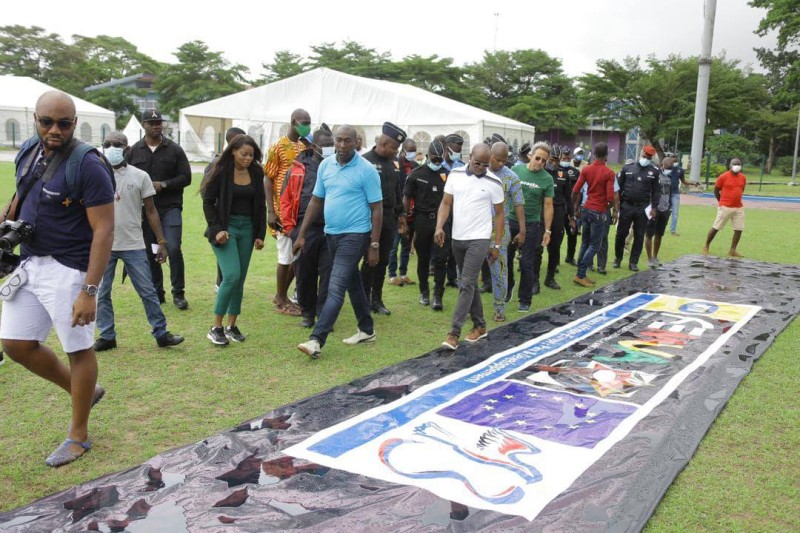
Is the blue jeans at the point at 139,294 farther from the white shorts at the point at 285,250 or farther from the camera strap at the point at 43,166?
the camera strap at the point at 43,166

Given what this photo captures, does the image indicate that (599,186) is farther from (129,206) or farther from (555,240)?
(129,206)

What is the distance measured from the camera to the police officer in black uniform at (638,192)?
10.3 metres

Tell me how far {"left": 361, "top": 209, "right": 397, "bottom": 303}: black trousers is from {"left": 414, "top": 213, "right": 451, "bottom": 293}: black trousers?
17.1 inches

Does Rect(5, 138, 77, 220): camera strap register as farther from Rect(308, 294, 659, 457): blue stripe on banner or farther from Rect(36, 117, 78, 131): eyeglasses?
Rect(308, 294, 659, 457): blue stripe on banner

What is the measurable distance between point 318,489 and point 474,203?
3.40 meters

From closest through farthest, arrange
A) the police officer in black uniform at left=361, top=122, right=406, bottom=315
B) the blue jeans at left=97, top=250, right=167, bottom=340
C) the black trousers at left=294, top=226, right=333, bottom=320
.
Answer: the blue jeans at left=97, top=250, right=167, bottom=340, the black trousers at left=294, top=226, right=333, bottom=320, the police officer in black uniform at left=361, top=122, right=406, bottom=315

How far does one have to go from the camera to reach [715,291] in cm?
905

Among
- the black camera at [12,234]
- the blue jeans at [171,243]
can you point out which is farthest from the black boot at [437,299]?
the black camera at [12,234]

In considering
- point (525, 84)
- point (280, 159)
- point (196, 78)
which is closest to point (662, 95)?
point (525, 84)

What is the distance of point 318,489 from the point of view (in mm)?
3484

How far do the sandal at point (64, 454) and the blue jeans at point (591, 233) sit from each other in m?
7.12

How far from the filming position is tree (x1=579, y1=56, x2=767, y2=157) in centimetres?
4131

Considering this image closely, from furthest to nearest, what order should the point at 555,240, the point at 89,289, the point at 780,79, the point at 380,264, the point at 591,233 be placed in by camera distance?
the point at 780,79 < the point at 591,233 < the point at 555,240 < the point at 380,264 < the point at 89,289

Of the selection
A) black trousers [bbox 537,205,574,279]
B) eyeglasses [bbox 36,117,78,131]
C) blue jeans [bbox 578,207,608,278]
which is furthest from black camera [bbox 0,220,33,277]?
blue jeans [bbox 578,207,608,278]
